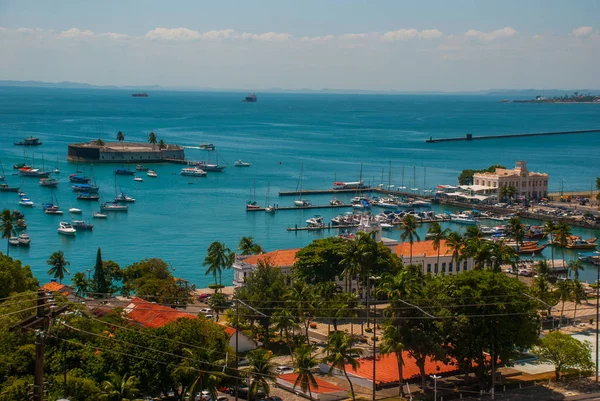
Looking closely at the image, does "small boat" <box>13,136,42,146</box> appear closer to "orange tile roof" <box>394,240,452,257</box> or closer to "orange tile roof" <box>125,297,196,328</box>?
"orange tile roof" <box>394,240,452,257</box>

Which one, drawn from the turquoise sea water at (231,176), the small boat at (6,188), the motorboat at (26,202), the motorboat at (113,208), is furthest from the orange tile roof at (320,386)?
the small boat at (6,188)

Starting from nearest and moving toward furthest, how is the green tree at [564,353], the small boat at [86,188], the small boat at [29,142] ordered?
the green tree at [564,353] < the small boat at [86,188] < the small boat at [29,142]

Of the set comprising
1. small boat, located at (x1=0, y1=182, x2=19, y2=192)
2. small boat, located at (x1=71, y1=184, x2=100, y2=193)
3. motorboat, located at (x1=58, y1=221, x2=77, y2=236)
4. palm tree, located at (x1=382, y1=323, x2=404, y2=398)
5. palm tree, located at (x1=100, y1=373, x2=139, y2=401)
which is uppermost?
palm tree, located at (x1=382, y1=323, x2=404, y2=398)

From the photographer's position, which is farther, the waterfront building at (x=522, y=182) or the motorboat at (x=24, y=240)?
the waterfront building at (x=522, y=182)

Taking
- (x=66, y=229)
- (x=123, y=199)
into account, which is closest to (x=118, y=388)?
(x=66, y=229)

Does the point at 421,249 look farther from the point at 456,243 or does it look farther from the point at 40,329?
the point at 40,329

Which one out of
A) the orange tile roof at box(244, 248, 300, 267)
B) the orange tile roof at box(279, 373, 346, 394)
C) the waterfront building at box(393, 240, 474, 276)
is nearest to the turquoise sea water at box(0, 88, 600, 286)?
the orange tile roof at box(244, 248, 300, 267)

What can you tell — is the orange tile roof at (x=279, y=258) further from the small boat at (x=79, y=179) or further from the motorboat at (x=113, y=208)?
the small boat at (x=79, y=179)
